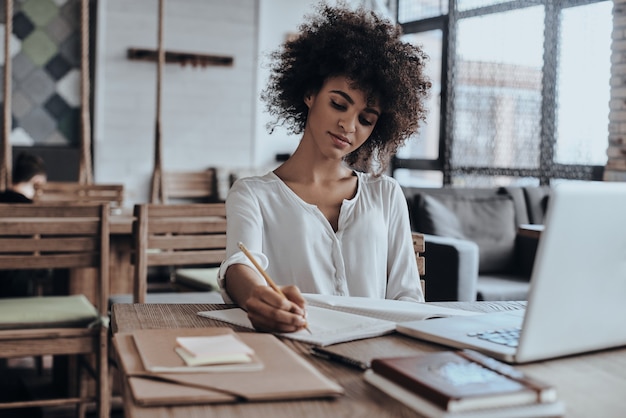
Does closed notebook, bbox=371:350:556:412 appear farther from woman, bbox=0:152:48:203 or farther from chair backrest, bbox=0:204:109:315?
woman, bbox=0:152:48:203

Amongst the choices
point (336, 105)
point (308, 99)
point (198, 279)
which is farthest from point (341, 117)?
point (198, 279)

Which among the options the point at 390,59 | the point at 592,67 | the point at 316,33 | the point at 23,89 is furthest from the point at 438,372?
the point at 23,89

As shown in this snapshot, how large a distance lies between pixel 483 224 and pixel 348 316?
3438 mm

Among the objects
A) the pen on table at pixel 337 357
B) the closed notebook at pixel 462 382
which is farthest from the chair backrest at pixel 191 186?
the closed notebook at pixel 462 382

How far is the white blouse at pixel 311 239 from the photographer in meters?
1.71

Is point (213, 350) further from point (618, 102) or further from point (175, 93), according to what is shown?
point (175, 93)

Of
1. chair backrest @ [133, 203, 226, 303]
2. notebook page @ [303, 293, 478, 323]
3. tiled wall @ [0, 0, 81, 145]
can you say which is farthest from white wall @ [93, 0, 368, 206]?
notebook page @ [303, 293, 478, 323]

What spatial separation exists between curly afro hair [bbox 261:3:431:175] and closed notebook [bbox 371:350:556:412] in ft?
→ 3.01

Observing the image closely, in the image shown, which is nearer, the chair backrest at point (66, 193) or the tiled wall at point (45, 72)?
the chair backrest at point (66, 193)

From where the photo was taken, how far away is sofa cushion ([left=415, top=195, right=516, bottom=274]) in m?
4.46

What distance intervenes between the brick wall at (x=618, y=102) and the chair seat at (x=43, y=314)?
11.8ft

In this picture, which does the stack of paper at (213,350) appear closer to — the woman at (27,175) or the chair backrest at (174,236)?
the chair backrest at (174,236)

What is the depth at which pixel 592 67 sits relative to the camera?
520cm

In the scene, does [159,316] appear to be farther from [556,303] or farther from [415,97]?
[415,97]
